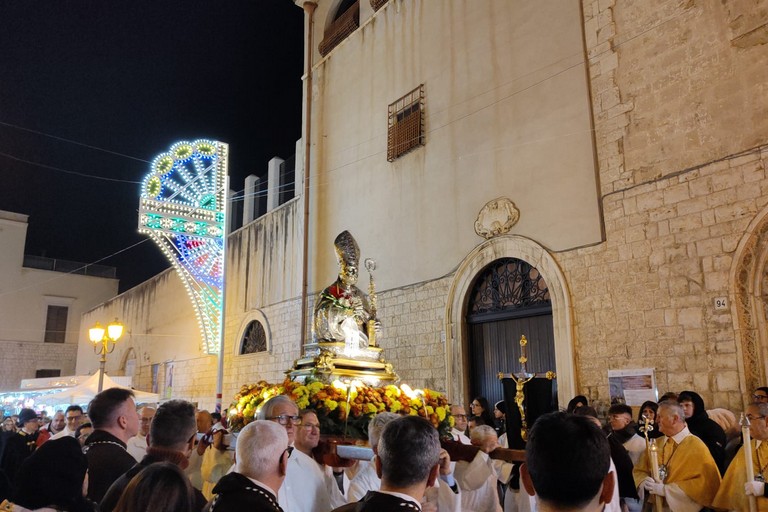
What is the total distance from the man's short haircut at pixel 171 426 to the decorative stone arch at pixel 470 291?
652cm

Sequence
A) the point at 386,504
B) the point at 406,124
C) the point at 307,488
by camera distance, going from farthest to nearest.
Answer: the point at 406,124 < the point at 307,488 < the point at 386,504

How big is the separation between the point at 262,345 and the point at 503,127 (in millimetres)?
9307

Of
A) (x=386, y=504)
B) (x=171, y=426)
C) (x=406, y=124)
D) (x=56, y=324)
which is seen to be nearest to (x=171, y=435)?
(x=171, y=426)

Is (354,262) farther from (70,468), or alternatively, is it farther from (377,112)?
(377,112)

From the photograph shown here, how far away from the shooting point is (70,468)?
8.91ft

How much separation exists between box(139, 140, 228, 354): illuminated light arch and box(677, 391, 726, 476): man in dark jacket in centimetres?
1152

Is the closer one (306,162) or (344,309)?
(344,309)

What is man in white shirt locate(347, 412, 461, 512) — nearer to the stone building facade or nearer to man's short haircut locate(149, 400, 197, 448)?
man's short haircut locate(149, 400, 197, 448)

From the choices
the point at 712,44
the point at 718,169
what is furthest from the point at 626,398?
the point at 712,44

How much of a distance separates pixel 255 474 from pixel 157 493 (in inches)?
19.8

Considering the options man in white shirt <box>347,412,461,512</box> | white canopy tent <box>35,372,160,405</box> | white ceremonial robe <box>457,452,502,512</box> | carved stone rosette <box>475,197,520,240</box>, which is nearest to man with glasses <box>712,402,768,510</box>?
white ceremonial robe <box>457,452,502,512</box>

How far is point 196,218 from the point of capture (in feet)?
50.4

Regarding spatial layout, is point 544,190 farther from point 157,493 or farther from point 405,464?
point 157,493

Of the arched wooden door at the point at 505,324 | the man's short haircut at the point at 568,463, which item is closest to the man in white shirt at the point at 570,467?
the man's short haircut at the point at 568,463
